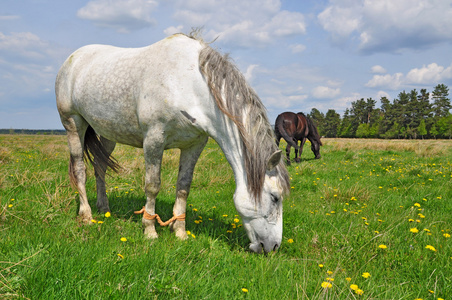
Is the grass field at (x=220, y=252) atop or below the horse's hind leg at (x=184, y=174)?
below

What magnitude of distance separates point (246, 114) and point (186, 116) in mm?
608

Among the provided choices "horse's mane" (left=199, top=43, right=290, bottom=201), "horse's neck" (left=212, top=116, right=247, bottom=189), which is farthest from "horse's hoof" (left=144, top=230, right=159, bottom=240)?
"horse's mane" (left=199, top=43, right=290, bottom=201)

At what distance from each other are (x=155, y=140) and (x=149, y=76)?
0.67 meters

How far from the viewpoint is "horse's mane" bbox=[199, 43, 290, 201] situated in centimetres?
266

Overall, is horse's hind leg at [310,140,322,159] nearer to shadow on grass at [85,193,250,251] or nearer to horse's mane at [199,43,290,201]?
shadow on grass at [85,193,250,251]

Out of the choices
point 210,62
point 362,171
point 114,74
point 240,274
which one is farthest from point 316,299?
point 362,171

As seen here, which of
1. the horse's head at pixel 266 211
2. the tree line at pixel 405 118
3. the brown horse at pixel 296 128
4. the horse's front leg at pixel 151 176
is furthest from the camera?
the tree line at pixel 405 118

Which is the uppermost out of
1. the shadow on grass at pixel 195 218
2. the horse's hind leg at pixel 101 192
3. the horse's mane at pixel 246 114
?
the horse's mane at pixel 246 114

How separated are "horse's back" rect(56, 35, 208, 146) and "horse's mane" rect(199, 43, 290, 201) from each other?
165mm

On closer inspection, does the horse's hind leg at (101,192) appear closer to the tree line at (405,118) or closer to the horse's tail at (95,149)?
the horse's tail at (95,149)

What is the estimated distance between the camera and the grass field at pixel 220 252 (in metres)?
1.91

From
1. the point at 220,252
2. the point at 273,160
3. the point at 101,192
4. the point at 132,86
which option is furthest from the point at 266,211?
the point at 101,192

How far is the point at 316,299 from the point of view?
200cm

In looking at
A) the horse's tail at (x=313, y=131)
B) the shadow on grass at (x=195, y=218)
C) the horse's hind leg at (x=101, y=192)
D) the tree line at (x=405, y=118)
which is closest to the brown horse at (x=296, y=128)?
the horse's tail at (x=313, y=131)
